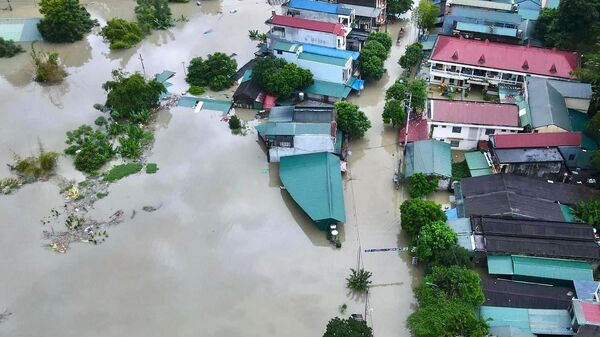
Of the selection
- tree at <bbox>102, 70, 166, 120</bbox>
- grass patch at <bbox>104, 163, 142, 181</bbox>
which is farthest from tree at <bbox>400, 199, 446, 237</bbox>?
tree at <bbox>102, 70, 166, 120</bbox>

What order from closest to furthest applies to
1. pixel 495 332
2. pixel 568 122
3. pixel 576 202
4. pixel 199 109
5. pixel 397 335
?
pixel 495 332
pixel 397 335
pixel 576 202
pixel 568 122
pixel 199 109

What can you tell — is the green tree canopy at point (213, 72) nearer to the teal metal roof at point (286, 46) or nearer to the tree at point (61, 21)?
the teal metal roof at point (286, 46)

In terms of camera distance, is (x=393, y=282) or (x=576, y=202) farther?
(x=576, y=202)

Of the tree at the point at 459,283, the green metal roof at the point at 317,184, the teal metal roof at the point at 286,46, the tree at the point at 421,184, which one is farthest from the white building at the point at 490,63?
the tree at the point at 459,283

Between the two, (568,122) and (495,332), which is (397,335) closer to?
(495,332)

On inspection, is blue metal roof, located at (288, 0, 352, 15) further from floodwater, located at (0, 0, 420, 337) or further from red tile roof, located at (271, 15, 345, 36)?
floodwater, located at (0, 0, 420, 337)

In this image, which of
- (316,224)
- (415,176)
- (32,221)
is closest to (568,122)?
(415,176)
